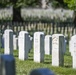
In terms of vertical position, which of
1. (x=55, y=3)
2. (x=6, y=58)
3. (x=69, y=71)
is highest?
(x=55, y=3)

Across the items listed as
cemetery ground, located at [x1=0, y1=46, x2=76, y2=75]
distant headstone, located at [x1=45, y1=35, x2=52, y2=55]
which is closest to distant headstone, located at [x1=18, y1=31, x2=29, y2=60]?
cemetery ground, located at [x1=0, y1=46, x2=76, y2=75]

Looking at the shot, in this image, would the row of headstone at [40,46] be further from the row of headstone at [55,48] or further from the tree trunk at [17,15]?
the tree trunk at [17,15]

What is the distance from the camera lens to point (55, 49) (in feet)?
35.7

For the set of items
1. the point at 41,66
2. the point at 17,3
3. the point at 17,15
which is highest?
the point at 17,3

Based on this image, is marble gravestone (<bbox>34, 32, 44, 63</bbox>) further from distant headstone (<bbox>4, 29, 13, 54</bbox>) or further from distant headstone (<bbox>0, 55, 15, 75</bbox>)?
distant headstone (<bbox>0, 55, 15, 75</bbox>)

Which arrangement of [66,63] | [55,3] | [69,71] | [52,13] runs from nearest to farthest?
[69,71] < [66,63] < [55,3] < [52,13]

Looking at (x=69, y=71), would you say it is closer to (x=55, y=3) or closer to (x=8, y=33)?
(x=8, y=33)

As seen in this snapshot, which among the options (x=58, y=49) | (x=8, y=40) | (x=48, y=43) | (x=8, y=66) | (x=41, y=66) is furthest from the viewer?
(x=48, y=43)

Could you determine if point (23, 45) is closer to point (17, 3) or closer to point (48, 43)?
point (48, 43)

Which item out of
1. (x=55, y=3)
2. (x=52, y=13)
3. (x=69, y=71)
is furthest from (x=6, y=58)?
(x=52, y=13)

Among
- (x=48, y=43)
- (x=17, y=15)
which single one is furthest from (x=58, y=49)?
(x=17, y=15)

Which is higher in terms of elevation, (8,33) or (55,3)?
(55,3)

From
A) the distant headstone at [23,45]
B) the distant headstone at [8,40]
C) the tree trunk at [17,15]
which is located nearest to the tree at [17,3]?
the tree trunk at [17,15]

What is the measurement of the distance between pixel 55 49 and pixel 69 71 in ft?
3.21
